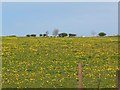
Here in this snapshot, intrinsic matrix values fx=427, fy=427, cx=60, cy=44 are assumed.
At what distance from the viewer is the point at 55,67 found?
2498 centimetres

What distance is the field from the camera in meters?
19.6

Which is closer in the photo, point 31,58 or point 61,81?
point 61,81

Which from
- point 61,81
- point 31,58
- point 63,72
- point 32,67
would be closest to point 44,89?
point 61,81

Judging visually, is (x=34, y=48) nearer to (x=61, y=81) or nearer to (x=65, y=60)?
(x=65, y=60)

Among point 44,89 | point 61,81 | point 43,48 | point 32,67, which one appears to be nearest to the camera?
point 44,89

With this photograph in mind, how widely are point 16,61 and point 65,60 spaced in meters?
3.25

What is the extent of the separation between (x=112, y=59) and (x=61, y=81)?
32.7 ft

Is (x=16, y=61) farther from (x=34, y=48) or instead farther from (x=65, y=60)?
(x=34, y=48)

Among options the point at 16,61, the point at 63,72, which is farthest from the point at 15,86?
the point at 16,61

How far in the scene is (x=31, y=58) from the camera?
95.2ft

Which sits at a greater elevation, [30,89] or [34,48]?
[34,48]

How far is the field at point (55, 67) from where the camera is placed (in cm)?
1959

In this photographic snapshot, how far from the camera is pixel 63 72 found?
23.1 m

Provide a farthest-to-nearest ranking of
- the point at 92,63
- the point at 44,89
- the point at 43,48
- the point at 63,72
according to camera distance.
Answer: the point at 43,48, the point at 92,63, the point at 63,72, the point at 44,89
